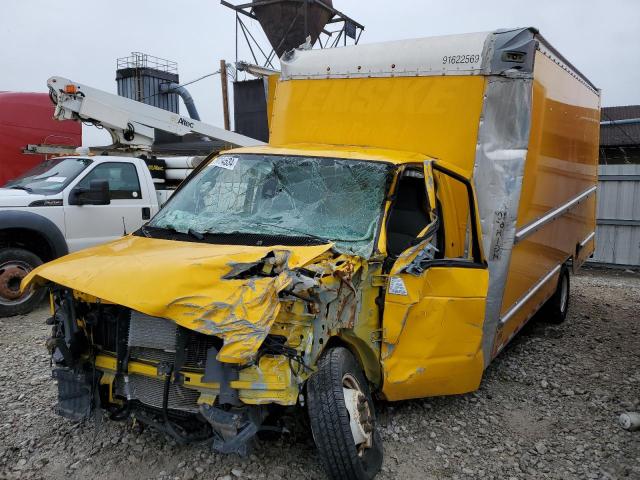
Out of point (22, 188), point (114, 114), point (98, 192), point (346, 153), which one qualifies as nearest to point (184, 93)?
point (114, 114)

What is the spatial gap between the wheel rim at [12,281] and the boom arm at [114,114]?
2728 millimetres

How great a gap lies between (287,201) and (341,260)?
877mm

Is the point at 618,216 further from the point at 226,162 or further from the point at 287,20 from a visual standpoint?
the point at 287,20

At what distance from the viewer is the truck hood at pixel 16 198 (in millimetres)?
6820

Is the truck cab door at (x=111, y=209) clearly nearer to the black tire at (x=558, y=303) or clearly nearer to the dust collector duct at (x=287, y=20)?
the black tire at (x=558, y=303)

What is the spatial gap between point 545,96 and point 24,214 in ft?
20.0

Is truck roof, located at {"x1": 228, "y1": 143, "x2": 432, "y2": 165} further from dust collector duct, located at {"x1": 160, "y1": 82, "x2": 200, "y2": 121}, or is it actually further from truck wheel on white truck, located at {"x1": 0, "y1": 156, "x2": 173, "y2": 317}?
dust collector duct, located at {"x1": 160, "y1": 82, "x2": 200, "y2": 121}

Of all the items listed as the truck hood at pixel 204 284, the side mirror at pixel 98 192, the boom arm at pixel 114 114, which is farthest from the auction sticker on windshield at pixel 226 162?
the boom arm at pixel 114 114

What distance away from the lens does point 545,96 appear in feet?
16.6

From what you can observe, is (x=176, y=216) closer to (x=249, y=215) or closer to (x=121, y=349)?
(x=249, y=215)

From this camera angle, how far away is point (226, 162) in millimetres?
4500

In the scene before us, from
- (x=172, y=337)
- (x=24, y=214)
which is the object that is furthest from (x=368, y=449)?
(x=24, y=214)

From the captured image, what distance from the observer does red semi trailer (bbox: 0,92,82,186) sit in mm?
10312

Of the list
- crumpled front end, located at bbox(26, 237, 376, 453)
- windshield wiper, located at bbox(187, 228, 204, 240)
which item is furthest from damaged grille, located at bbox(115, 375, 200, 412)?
windshield wiper, located at bbox(187, 228, 204, 240)
